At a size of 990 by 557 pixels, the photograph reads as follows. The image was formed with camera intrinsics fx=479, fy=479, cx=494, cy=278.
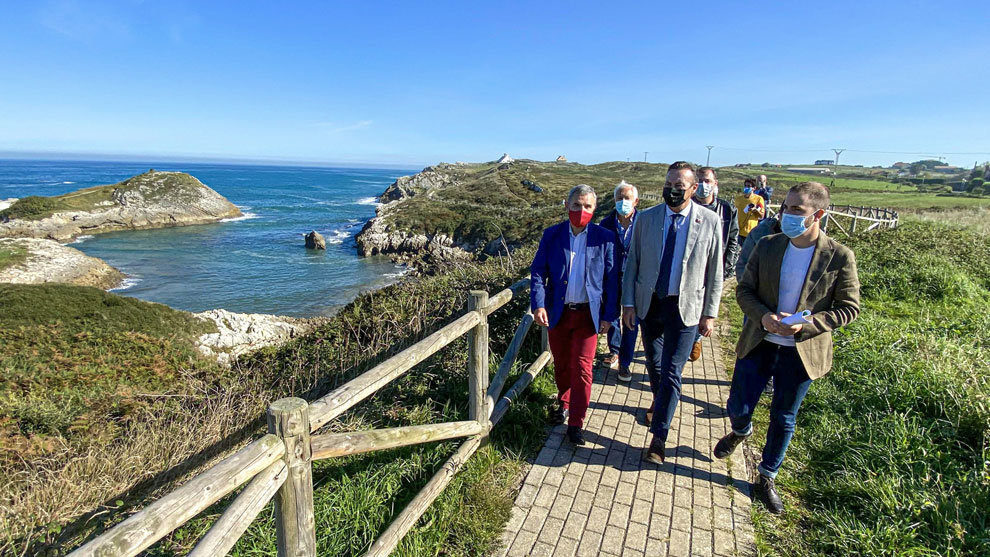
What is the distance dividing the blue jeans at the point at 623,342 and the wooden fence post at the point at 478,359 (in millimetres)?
1826

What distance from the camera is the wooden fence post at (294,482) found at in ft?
6.38

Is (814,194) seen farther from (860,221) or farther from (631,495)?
(860,221)

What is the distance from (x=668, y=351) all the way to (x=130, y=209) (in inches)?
2225

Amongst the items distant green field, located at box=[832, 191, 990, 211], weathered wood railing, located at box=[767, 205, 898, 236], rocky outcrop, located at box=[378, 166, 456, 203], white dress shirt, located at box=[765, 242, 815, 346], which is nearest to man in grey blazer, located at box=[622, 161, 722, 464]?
white dress shirt, located at box=[765, 242, 815, 346]

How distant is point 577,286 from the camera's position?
145 inches

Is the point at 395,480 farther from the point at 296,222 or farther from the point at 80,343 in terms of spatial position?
the point at 296,222

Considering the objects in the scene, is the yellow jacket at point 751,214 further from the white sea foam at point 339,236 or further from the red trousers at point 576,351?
the white sea foam at point 339,236

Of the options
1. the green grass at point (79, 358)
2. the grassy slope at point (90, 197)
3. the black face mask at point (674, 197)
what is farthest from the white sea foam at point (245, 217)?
the black face mask at point (674, 197)

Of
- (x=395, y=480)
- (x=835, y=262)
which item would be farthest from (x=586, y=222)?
(x=395, y=480)

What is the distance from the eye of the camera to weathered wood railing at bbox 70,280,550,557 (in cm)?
145

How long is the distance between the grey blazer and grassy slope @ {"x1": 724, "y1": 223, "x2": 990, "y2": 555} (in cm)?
146

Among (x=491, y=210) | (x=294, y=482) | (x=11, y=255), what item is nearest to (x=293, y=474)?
(x=294, y=482)

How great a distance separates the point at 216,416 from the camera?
3.66 meters

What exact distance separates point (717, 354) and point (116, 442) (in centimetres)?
621
